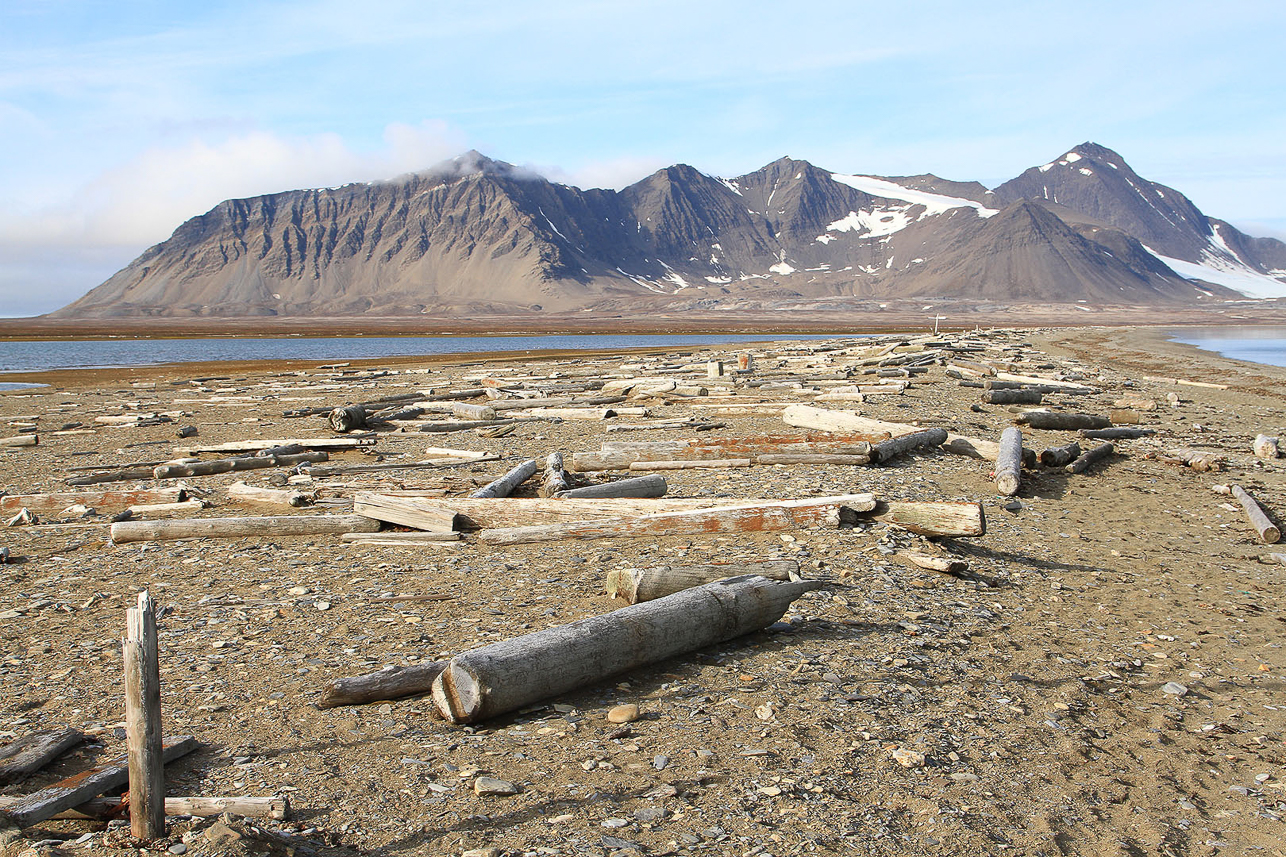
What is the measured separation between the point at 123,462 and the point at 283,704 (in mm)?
12274

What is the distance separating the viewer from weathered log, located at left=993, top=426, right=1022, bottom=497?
1107 centimetres

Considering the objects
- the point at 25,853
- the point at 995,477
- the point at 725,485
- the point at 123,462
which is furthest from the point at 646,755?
the point at 123,462

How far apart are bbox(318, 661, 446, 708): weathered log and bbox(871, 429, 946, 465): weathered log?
28.0 feet

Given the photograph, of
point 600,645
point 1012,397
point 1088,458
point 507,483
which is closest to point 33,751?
point 600,645

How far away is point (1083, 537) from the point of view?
9469mm

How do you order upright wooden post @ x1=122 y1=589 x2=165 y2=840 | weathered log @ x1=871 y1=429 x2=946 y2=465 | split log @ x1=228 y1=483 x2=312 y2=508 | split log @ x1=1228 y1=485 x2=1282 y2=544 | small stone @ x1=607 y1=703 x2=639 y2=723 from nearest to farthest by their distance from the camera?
upright wooden post @ x1=122 y1=589 x2=165 y2=840, small stone @ x1=607 y1=703 x2=639 y2=723, split log @ x1=1228 y1=485 x2=1282 y2=544, split log @ x1=228 y1=483 x2=312 y2=508, weathered log @ x1=871 y1=429 x2=946 y2=465

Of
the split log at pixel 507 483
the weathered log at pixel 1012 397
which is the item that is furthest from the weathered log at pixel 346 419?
the weathered log at pixel 1012 397

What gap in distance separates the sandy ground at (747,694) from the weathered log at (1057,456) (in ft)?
6.05

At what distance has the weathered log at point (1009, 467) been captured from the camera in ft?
36.3

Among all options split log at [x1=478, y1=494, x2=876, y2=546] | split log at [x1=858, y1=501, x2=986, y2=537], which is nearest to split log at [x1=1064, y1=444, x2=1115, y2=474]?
split log at [x1=858, y1=501, x2=986, y2=537]

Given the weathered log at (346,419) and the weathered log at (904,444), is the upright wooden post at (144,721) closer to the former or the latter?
the weathered log at (904,444)

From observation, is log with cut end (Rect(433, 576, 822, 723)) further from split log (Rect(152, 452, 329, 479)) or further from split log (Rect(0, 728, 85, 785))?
split log (Rect(152, 452, 329, 479))

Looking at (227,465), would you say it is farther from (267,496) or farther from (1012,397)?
(1012,397)

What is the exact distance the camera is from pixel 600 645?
5.19 metres
